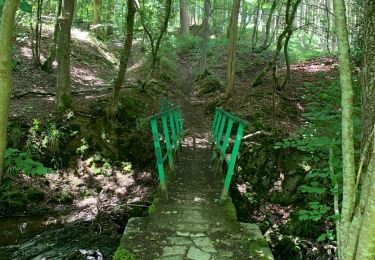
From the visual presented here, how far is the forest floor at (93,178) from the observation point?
604 cm

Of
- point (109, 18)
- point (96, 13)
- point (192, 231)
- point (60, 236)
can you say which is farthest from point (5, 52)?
point (109, 18)

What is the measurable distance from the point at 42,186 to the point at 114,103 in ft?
8.78

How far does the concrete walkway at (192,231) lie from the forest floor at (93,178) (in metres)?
1.29

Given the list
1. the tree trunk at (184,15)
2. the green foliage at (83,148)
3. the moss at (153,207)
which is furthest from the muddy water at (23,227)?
the tree trunk at (184,15)

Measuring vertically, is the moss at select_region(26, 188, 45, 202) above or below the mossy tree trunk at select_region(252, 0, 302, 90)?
below

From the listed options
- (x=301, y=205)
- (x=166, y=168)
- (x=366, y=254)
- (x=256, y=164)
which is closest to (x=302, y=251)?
(x=301, y=205)

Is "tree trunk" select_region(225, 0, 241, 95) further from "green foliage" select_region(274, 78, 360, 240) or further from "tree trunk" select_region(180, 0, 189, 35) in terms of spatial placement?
"tree trunk" select_region(180, 0, 189, 35)

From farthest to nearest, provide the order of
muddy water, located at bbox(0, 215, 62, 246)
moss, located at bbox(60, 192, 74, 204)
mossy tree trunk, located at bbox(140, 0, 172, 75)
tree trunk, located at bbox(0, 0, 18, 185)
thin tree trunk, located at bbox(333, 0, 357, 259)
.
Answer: mossy tree trunk, located at bbox(140, 0, 172, 75), moss, located at bbox(60, 192, 74, 204), muddy water, located at bbox(0, 215, 62, 246), tree trunk, located at bbox(0, 0, 18, 185), thin tree trunk, located at bbox(333, 0, 357, 259)

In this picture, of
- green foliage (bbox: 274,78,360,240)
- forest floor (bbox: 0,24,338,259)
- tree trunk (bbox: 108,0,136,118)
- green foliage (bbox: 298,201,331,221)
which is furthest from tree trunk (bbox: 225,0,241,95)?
green foliage (bbox: 298,201,331,221)

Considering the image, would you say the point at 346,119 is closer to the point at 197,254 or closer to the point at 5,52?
the point at 197,254

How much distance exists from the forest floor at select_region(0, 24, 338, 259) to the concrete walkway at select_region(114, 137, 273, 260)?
129 cm

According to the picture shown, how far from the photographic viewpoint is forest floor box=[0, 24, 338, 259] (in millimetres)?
6039

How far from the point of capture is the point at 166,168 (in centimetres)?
717

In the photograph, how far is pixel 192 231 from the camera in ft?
14.8
